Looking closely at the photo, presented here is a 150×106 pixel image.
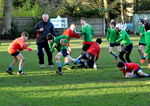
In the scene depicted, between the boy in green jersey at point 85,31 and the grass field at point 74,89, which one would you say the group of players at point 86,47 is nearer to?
the boy in green jersey at point 85,31

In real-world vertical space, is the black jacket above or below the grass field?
above

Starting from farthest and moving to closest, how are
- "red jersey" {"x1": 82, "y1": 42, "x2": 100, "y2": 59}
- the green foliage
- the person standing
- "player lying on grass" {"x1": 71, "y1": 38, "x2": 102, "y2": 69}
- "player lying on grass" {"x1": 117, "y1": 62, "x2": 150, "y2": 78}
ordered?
1. the green foliage
2. the person standing
3. "red jersey" {"x1": 82, "y1": 42, "x2": 100, "y2": 59}
4. "player lying on grass" {"x1": 71, "y1": 38, "x2": 102, "y2": 69}
5. "player lying on grass" {"x1": 117, "y1": 62, "x2": 150, "y2": 78}

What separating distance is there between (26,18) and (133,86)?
39.2 metres

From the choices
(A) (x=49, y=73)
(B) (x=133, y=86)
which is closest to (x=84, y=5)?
(A) (x=49, y=73)

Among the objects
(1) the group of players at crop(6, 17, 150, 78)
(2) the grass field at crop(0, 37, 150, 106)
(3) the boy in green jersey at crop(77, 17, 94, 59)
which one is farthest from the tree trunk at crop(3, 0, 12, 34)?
(2) the grass field at crop(0, 37, 150, 106)

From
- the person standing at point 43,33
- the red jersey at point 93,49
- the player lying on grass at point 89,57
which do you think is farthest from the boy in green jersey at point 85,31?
the person standing at point 43,33

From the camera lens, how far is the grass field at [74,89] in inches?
418

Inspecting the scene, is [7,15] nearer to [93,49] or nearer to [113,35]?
[113,35]

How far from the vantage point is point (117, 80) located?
14234 mm

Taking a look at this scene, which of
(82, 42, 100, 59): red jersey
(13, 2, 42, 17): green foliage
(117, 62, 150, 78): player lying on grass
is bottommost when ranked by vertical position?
(117, 62, 150, 78): player lying on grass

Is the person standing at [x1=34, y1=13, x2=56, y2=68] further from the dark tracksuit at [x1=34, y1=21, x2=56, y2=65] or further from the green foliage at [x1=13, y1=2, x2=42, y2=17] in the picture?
the green foliage at [x1=13, y1=2, x2=42, y2=17]

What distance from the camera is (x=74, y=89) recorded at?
41.3 ft

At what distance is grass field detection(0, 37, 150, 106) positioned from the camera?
34.8 feet

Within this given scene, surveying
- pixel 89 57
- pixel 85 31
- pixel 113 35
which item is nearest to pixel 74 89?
pixel 89 57
